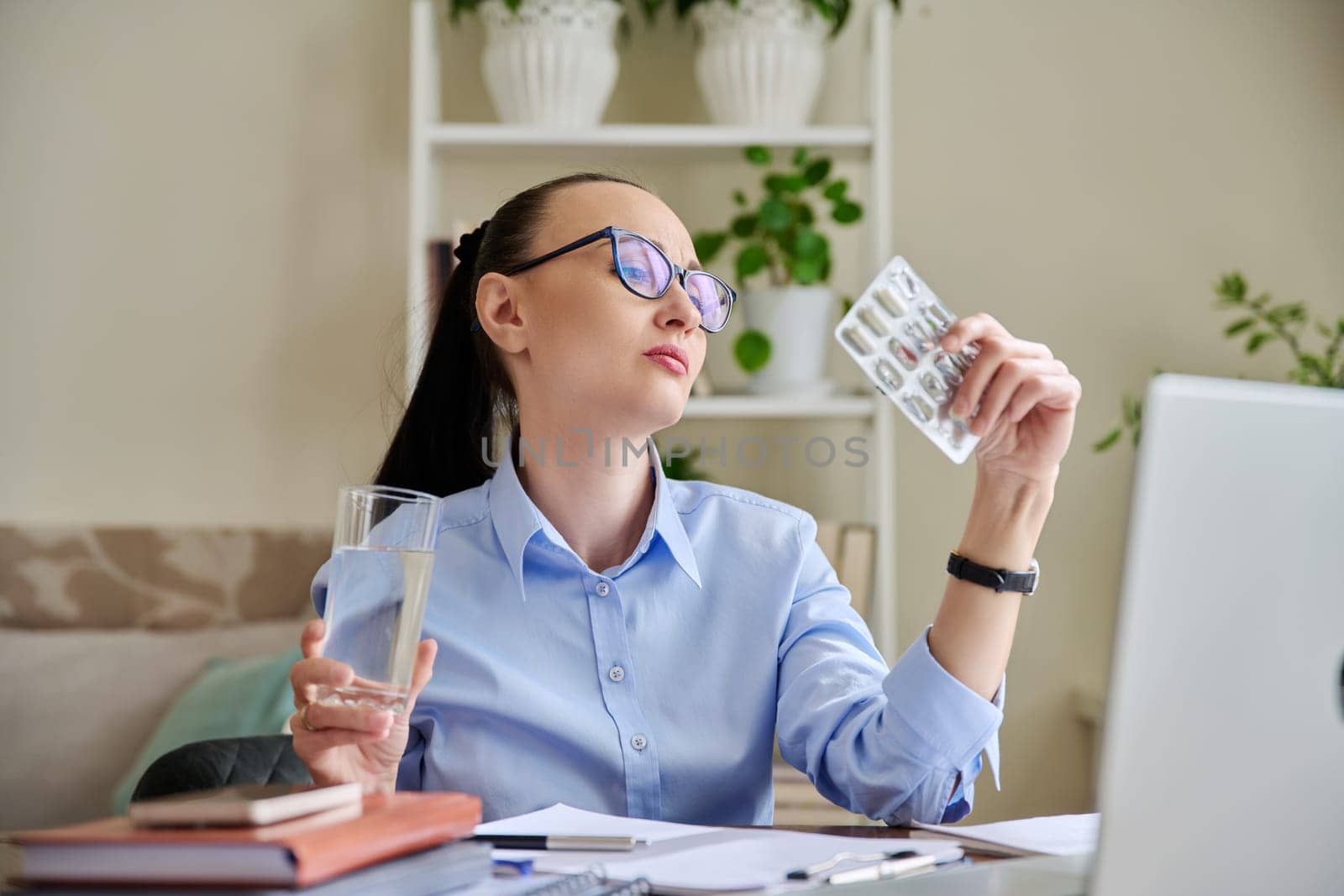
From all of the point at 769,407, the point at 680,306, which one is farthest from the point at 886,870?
the point at 769,407

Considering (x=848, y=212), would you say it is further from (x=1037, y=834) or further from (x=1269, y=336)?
(x=1037, y=834)

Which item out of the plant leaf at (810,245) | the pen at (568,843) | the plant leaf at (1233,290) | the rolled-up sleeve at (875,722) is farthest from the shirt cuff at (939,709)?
the plant leaf at (1233,290)

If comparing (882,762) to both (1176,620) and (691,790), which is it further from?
(1176,620)

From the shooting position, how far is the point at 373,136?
97.7 inches

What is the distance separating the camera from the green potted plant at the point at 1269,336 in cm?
213

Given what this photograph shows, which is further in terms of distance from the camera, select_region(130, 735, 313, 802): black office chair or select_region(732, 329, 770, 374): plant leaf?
select_region(732, 329, 770, 374): plant leaf

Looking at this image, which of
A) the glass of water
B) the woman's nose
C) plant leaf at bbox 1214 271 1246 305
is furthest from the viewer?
plant leaf at bbox 1214 271 1246 305

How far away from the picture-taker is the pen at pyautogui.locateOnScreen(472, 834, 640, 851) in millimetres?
761

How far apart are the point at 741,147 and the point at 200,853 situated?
6.13ft

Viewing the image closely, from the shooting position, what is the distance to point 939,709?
3.14 feet

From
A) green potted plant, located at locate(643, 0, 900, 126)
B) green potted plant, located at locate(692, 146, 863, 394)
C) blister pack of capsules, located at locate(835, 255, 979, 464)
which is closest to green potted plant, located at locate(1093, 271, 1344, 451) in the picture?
green potted plant, located at locate(692, 146, 863, 394)

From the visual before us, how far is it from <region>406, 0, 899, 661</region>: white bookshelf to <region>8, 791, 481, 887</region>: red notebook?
158 cm

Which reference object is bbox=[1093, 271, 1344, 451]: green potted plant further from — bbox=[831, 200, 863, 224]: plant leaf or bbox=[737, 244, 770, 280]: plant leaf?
bbox=[737, 244, 770, 280]: plant leaf

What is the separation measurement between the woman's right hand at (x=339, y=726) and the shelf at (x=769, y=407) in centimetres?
125
